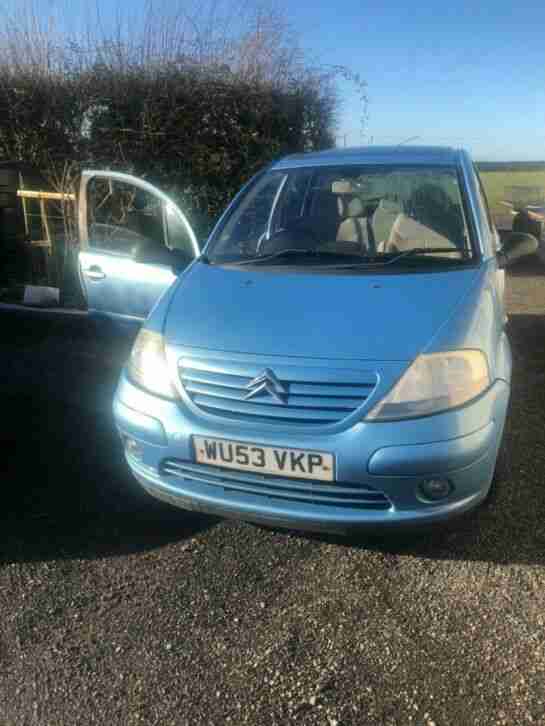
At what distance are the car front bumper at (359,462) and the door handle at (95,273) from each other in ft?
7.97

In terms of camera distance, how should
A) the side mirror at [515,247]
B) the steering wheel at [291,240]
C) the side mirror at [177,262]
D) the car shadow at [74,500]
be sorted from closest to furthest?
the car shadow at [74,500], the steering wheel at [291,240], the side mirror at [515,247], the side mirror at [177,262]

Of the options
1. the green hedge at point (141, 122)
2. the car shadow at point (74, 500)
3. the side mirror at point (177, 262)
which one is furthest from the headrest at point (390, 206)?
the green hedge at point (141, 122)

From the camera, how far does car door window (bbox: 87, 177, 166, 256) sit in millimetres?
4789

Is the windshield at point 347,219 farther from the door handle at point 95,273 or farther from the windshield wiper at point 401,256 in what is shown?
the door handle at point 95,273

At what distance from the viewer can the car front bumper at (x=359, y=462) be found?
6.98 feet

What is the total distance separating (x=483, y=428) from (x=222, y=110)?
6.56 metres

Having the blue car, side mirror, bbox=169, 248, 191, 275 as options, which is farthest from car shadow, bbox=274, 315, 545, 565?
side mirror, bbox=169, 248, 191, 275

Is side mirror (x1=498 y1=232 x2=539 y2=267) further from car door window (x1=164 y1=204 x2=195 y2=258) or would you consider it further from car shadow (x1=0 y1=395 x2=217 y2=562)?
car shadow (x1=0 y1=395 x2=217 y2=562)

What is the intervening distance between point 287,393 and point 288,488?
0.35 m

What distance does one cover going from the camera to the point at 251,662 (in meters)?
2.05

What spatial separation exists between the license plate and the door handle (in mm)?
2719

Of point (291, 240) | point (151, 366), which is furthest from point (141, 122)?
point (151, 366)

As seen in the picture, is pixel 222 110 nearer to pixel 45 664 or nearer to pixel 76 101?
pixel 76 101

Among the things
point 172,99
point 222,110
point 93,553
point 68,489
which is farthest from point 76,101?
point 93,553
